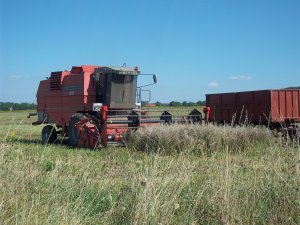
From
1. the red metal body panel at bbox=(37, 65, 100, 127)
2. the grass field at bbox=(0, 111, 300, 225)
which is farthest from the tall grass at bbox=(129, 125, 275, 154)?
the grass field at bbox=(0, 111, 300, 225)

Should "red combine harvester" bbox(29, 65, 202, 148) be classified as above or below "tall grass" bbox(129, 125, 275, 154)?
above

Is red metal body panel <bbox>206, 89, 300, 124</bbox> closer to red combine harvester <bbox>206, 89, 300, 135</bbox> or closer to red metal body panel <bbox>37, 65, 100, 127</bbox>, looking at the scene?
red combine harvester <bbox>206, 89, 300, 135</bbox>

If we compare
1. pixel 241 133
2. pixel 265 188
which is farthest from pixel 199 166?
pixel 241 133

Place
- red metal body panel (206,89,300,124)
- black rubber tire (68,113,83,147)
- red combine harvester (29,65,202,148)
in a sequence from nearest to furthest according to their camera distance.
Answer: red combine harvester (29,65,202,148) → black rubber tire (68,113,83,147) → red metal body panel (206,89,300,124)

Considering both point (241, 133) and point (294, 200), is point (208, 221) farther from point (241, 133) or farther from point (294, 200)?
point (241, 133)

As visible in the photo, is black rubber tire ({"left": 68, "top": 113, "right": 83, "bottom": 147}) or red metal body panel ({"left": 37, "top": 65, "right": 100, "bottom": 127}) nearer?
black rubber tire ({"left": 68, "top": 113, "right": 83, "bottom": 147})

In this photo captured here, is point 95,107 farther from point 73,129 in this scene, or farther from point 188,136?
point 188,136

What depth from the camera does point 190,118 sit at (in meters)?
Result: 16.7

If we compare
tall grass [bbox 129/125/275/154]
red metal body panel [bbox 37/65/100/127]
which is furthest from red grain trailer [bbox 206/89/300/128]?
red metal body panel [bbox 37/65/100/127]

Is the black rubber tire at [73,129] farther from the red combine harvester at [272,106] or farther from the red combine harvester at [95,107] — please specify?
the red combine harvester at [272,106]

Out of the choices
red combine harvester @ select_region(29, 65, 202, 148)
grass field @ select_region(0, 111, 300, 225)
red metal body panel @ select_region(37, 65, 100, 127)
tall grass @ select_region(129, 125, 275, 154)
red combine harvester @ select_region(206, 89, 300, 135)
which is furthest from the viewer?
red combine harvester @ select_region(206, 89, 300, 135)

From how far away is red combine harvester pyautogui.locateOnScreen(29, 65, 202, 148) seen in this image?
49.9ft

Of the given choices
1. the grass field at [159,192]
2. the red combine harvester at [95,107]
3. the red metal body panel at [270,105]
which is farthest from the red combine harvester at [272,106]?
the grass field at [159,192]

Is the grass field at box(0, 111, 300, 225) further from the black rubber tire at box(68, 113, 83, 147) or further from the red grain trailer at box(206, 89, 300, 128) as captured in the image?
the red grain trailer at box(206, 89, 300, 128)
